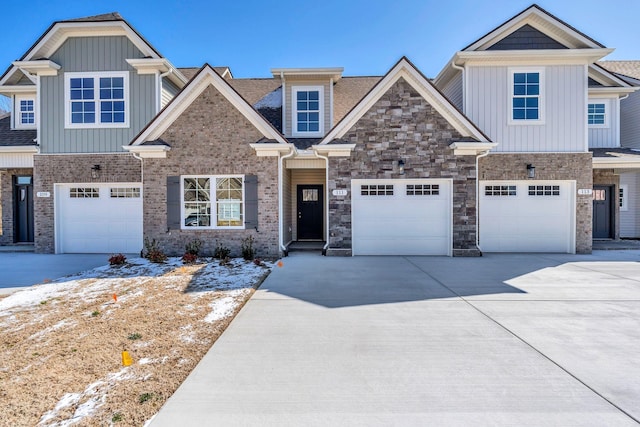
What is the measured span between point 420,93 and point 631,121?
36.8 feet

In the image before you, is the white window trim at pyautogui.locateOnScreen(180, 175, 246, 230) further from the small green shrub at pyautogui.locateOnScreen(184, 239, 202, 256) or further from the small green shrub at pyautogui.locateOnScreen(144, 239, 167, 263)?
the small green shrub at pyautogui.locateOnScreen(144, 239, 167, 263)

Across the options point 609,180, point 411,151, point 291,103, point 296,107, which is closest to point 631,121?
point 609,180

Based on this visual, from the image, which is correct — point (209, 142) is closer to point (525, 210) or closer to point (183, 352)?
point (183, 352)

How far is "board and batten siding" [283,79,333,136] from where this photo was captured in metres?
12.7

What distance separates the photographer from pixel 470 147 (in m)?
10.2

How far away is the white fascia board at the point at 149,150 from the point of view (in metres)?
10.1

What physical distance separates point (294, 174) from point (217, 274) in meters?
6.35

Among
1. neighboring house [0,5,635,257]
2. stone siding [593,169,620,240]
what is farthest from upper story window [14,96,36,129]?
stone siding [593,169,620,240]

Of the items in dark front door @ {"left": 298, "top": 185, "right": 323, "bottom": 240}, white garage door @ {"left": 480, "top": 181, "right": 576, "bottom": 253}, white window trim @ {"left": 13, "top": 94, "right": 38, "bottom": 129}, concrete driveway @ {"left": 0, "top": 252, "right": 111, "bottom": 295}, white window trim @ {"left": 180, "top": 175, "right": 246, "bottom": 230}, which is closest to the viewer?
concrete driveway @ {"left": 0, "top": 252, "right": 111, "bottom": 295}

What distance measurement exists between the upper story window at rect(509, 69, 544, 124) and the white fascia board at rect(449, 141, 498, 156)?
2.04 metres

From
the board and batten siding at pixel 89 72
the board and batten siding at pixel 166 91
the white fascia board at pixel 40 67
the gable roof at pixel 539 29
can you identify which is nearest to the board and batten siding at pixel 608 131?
the gable roof at pixel 539 29

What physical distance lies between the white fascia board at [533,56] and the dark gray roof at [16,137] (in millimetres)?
15345

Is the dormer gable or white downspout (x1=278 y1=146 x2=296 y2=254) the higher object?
the dormer gable

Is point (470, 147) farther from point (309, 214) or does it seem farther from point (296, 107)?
point (309, 214)
